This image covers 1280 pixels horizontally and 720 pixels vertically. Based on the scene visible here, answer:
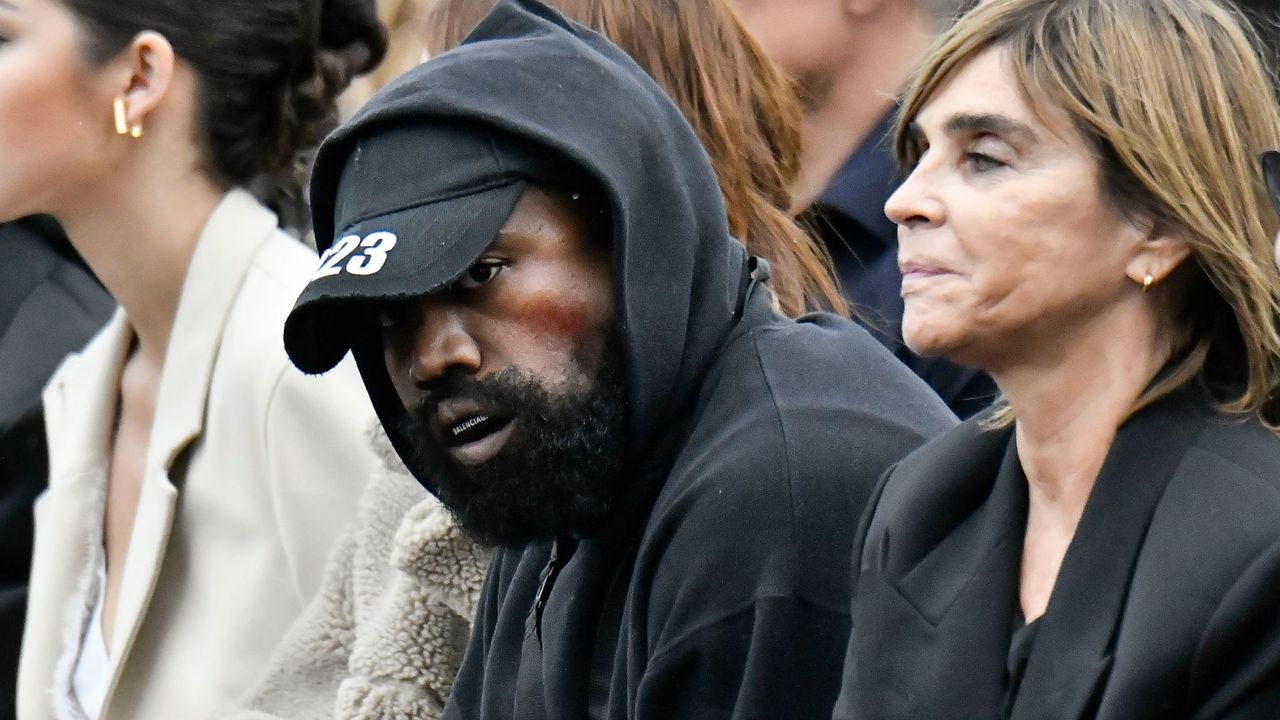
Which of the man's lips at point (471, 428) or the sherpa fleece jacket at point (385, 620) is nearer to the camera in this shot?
the man's lips at point (471, 428)

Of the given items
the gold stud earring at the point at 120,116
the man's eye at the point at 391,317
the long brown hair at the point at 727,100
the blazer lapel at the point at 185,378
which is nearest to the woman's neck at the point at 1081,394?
the man's eye at the point at 391,317

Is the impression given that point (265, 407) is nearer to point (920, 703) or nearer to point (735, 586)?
point (735, 586)

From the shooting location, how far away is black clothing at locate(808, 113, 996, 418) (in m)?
3.09

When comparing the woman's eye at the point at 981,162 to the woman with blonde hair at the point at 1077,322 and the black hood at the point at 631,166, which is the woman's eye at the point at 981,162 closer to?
the woman with blonde hair at the point at 1077,322

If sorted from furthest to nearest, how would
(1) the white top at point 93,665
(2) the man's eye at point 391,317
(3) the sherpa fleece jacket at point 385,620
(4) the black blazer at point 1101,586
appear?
(1) the white top at point 93,665 < (3) the sherpa fleece jacket at point 385,620 < (2) the man's eye at point 391,317 < (4) the black blazer at point 1101,586

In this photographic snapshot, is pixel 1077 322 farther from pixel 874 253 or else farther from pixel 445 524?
pixel 874 253

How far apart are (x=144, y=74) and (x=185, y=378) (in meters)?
0.55

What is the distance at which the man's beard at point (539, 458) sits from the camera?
2383mm

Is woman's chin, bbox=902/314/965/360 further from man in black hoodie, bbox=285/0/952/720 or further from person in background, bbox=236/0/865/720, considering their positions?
person in background, bbox=236/0/865/720

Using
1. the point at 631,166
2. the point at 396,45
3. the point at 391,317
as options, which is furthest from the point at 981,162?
the point at 396,45

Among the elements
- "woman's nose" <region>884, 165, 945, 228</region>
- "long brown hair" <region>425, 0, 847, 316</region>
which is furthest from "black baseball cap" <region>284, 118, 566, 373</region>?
"long brown hair" <region>425, 0, 847, 316</region>

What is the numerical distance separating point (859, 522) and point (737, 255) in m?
0.50

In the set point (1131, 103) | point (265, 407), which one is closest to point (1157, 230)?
point (1131, 103)

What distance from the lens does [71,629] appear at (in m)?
3.62
